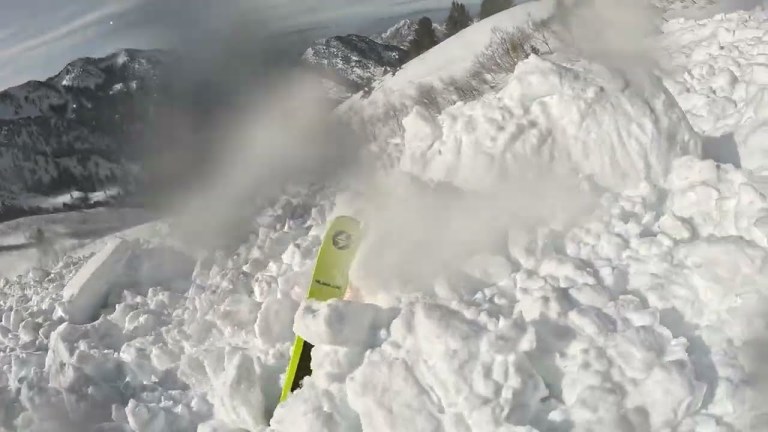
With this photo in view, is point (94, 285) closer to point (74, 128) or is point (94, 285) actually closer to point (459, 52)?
point (459, 52)

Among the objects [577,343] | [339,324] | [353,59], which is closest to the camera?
[577,343]

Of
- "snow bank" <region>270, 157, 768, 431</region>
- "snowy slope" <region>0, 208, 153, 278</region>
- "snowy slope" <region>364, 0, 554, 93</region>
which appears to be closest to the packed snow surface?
"snow bank" <region>270, 157, 768, 431</region>

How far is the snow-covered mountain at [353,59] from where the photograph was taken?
1862cm

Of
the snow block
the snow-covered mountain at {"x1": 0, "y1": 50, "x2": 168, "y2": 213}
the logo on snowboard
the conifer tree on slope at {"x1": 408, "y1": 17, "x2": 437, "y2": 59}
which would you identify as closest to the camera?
the logo on snowboard

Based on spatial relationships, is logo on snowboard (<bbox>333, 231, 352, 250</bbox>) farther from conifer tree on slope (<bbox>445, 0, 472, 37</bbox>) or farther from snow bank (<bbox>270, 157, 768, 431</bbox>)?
conifer tree on slope (<bbox>445, 0, 472, 37</bbox>)

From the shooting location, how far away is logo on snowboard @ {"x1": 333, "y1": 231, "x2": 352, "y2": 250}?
17.5ft

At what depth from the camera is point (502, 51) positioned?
14.6 m

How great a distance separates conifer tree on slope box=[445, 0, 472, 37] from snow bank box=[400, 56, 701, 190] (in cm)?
1691

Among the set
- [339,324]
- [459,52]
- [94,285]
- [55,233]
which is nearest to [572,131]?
[339,324]

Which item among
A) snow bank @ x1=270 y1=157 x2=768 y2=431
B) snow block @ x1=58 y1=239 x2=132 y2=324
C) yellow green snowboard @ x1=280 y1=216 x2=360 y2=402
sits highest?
snow bank @ x1=270 y1=157 x2=768 y2=431

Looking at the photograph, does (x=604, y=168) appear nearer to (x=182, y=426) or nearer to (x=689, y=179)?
(x=689, y=179)

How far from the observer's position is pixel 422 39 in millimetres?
21062

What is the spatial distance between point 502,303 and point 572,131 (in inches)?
77.5

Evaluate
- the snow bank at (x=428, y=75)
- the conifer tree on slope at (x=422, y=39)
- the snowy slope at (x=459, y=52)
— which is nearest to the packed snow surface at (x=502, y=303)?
the snow bank at (x=428, y=75)
